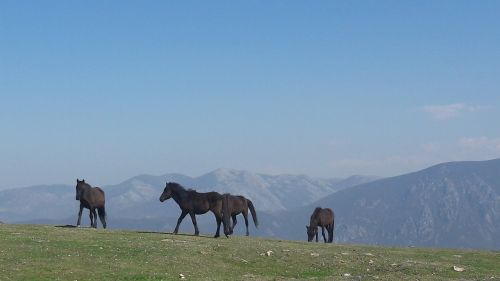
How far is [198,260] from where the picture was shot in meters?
31.5

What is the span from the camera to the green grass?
2783cm

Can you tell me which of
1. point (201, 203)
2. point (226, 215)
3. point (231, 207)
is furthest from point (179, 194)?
point (231, 207)

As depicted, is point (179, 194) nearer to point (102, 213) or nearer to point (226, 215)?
point (226, 215)

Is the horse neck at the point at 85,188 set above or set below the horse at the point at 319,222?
above

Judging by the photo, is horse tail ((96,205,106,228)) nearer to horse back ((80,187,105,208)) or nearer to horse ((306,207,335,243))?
horse back ((80,187,105,208))

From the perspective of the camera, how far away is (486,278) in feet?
96.6

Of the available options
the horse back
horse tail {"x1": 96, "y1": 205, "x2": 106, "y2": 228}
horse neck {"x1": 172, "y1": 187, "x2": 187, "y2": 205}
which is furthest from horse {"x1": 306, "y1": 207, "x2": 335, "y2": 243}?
the horse back

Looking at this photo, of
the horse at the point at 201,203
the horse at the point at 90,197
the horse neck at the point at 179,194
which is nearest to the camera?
the horse at the point at 201,203

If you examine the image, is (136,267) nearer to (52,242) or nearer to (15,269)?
(15,269)

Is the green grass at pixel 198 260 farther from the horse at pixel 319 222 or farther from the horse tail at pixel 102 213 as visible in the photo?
the horse at pixel 319 222

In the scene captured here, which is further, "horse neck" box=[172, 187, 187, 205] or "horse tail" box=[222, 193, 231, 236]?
"horse neck" box=[172, 187, 187, 205]

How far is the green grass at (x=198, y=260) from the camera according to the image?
27.8 meters

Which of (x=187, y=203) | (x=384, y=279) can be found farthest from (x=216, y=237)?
(x=384, y=279)

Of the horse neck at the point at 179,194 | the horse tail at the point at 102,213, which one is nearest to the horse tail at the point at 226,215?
the horse neck at the point at 179,194
